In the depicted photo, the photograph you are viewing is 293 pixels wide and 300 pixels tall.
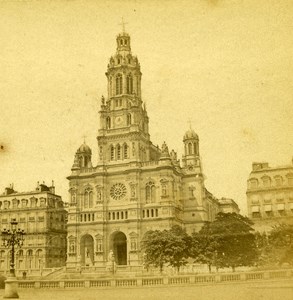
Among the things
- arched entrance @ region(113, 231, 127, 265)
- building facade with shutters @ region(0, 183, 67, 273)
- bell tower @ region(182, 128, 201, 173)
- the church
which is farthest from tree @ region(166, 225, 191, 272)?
building facade with shutters @ region(0, 183, 67, 273)

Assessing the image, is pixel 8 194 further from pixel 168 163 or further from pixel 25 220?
pixel 168 163

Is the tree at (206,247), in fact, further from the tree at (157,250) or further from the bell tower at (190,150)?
the bell tower at (190,150)

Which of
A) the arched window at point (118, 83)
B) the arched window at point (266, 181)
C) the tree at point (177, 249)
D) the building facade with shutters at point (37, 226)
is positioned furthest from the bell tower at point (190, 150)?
the tree at point (177, 249)

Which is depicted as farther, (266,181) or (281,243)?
(266,181)

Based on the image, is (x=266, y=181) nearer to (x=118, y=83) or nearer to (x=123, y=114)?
(x=123, y=114)

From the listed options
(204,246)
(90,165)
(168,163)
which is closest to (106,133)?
(90,165)

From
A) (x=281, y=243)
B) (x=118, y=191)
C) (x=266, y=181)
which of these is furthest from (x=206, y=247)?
(x=118, y=191)
